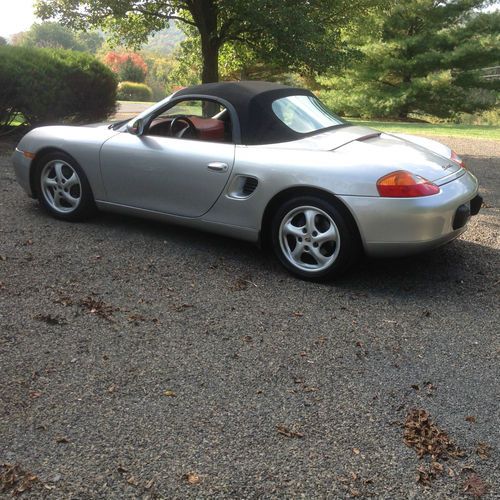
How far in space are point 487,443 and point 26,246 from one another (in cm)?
392

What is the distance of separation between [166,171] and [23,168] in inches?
69.8

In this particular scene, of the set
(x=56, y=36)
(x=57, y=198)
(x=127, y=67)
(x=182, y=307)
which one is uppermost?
(x=56, y=36)

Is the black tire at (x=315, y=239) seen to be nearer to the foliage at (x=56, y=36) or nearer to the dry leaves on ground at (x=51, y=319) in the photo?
the dry leaves on ground at (x=51, y=319)

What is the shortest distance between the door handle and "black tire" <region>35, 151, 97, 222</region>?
4.57 feet

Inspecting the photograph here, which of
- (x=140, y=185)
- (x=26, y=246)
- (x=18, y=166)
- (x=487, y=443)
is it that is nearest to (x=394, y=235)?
(x=487, y=443)

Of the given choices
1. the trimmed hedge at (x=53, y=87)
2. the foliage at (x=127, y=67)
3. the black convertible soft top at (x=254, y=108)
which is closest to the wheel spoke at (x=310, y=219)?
the black convertible soft top at (x=254, y=108)

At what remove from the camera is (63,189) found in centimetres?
545

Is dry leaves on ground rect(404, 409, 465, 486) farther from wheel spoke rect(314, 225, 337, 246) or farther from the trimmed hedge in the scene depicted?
the trimmed hedge

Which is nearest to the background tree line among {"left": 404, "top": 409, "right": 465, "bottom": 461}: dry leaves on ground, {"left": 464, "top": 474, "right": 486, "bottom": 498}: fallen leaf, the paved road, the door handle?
the paved road

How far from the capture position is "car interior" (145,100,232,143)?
Answer: 192 inches

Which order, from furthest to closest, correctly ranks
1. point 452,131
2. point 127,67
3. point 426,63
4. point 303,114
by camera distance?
point 127,67 < point 426,63 < point 452,131 < point 303,114

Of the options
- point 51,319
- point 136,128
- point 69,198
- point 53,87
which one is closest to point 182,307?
point 51,319

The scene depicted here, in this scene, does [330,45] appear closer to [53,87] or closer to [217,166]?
[53,87]

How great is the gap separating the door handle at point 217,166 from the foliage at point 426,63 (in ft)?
87.6
